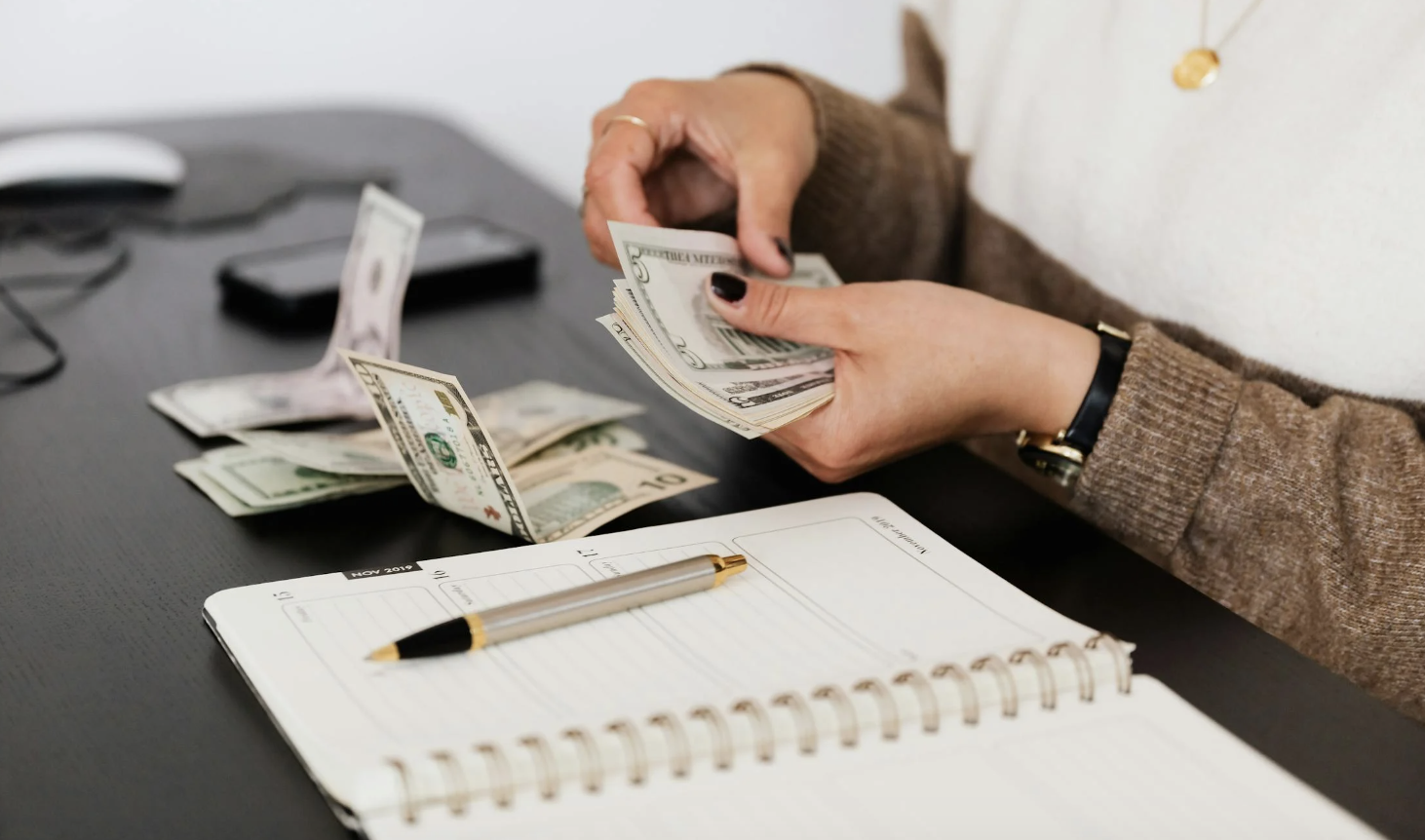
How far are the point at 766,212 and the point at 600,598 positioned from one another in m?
0.42

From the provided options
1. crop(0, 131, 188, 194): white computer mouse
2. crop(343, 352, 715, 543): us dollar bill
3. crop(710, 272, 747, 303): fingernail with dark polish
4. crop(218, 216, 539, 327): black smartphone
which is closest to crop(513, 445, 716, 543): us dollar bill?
crop(343, 352, 715, 543): us dollar bill

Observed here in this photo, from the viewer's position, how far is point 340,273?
0.97m

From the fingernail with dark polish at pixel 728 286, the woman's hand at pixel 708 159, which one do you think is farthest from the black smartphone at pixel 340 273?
the fingernail with dark polish at pixel 728 286

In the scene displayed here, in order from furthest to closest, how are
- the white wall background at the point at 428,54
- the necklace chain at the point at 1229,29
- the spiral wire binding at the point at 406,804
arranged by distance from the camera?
the white wall background at the point at 428,54 → the necklace chain at the point at 1229,29 → the spiral wire binding at the point at 406,804

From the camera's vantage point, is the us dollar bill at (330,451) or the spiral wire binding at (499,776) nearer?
the spiral wire binding at (499,776)

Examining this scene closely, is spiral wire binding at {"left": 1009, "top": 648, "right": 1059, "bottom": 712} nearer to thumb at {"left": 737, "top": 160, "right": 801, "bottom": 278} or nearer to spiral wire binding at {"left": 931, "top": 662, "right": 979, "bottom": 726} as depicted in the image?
spiral wire binding at {"left": 931, "top": 662, "right": 979, "bottom": 726}

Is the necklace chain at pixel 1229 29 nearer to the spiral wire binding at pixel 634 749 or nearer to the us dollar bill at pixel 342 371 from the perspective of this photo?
the us dollar bill at pixel 342 371

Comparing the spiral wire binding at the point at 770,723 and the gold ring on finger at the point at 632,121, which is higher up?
the gold ring on finger at the point at 632,121

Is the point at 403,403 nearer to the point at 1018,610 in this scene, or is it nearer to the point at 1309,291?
the point at 1018,610

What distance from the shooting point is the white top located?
738mm

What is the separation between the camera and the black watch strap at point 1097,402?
698 mm

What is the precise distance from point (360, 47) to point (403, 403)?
1696 millimetres

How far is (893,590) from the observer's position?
1.88 ft

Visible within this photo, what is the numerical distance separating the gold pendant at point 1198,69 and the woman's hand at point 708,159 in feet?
0.94
